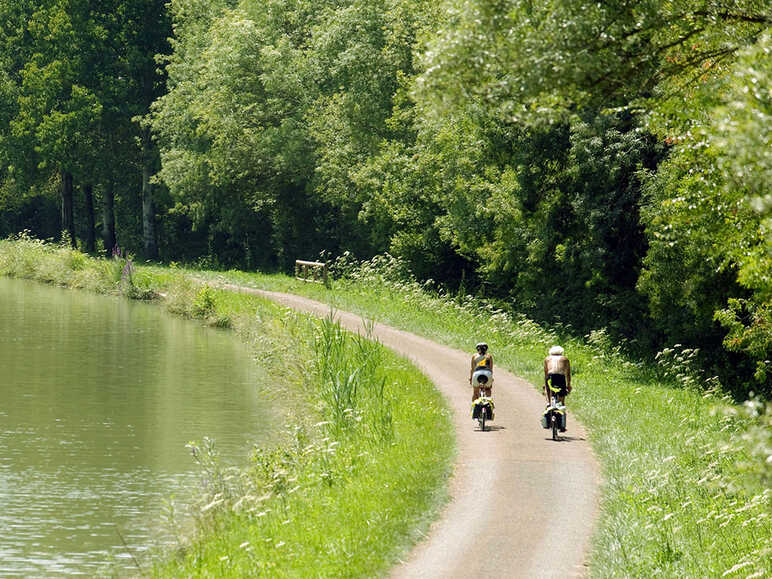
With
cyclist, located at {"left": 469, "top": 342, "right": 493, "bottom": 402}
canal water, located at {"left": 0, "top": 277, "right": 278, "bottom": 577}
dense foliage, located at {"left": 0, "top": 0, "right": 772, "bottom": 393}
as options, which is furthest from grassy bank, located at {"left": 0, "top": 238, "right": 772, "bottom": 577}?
canal water, located at {"left": 0, "top": 277, "right": 278, "bottom": 577}

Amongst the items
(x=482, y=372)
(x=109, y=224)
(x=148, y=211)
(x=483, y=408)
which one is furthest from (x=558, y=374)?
(x=109, y=224)

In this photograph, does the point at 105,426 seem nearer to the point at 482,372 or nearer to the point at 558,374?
the point at 482,372

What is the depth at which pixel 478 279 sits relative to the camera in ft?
145

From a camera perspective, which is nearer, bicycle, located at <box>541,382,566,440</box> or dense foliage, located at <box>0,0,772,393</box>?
dense foliage, located at <box>0,0,772,393</box>

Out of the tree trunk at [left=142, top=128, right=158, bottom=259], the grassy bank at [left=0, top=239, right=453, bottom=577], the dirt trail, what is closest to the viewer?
the dirt trail

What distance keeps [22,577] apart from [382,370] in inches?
505

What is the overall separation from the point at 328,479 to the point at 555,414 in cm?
449

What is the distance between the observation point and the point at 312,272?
50.0 m

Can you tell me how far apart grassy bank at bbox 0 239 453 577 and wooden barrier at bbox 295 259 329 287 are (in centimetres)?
1685

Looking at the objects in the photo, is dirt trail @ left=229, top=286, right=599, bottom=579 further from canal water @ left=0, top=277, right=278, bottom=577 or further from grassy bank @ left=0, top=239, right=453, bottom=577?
canal water @ left=0, top=277, right=278, bottom=577

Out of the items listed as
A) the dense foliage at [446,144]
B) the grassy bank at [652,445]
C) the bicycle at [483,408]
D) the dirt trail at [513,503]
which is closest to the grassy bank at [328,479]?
A: the dirt trail at [513,503]

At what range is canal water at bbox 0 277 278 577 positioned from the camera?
53.5 ft

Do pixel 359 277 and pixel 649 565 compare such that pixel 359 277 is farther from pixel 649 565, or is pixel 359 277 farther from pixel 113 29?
pixel 649 565

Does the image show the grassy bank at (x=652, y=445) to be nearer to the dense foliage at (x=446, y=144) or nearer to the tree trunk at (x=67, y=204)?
the dense foliage at (x=446, y=144)
